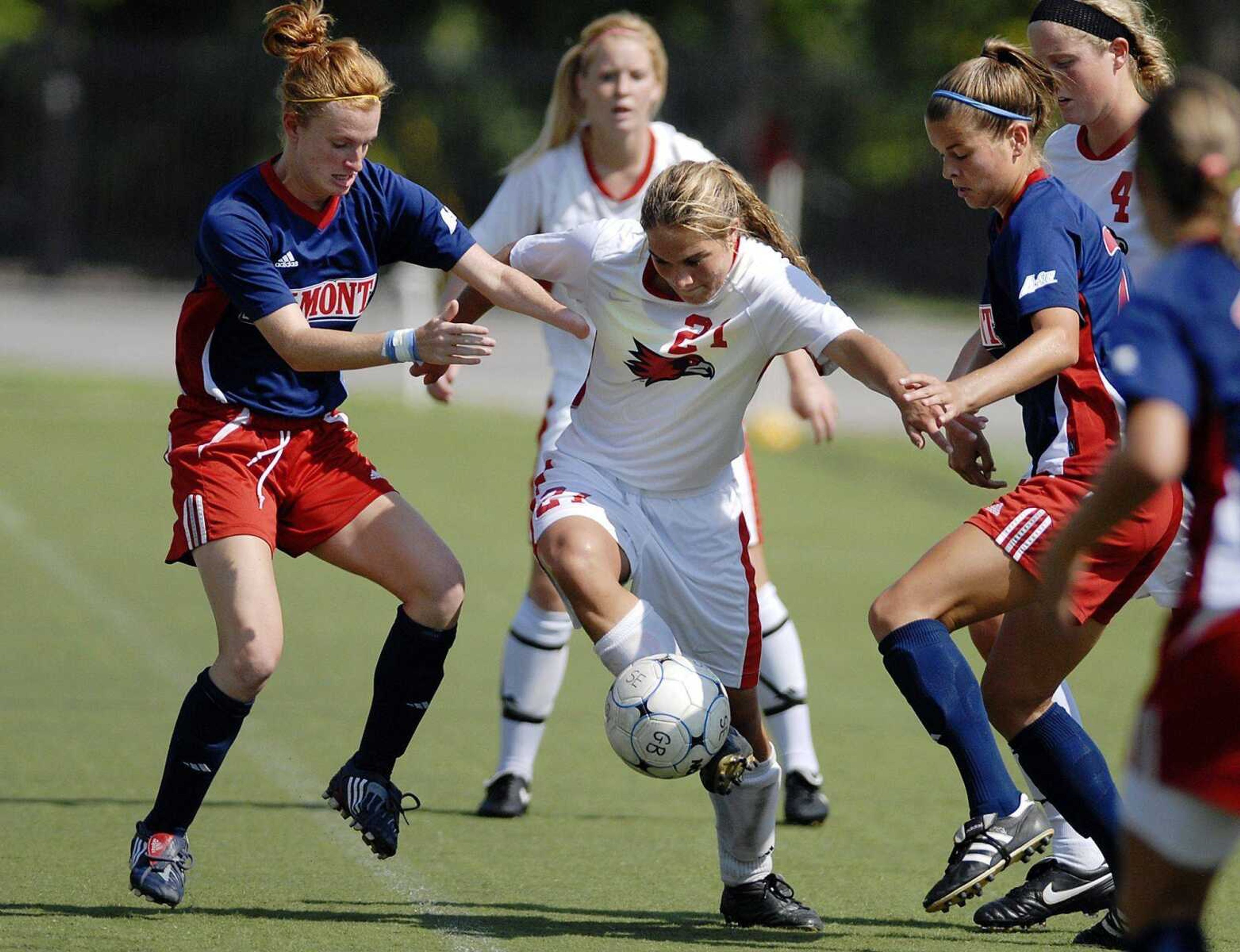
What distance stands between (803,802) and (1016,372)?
209 cm

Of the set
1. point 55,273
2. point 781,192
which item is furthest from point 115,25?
point 781,192

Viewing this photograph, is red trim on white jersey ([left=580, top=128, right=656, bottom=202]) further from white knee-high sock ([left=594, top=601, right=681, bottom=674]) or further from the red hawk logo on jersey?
white knee-high sock ([left=594, top=601, right=681, bottom=674])

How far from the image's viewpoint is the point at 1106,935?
4.17 m

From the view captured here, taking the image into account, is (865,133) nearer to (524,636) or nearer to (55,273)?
(55,273)

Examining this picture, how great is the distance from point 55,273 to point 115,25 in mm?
6776

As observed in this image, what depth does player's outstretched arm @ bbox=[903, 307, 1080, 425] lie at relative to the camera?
3861mm

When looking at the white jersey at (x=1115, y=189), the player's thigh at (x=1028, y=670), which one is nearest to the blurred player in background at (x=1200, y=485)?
the player's thigh at (x=1028, y=670)

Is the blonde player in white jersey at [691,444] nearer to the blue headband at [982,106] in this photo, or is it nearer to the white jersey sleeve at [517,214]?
the blue headband at [982,106]

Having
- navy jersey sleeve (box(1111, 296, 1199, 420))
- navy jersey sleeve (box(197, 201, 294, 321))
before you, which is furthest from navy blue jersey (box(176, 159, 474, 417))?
navy jersey sleeve (box(1111, 296, 1199, 420))

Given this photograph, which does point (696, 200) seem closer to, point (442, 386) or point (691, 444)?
point (691, 444)

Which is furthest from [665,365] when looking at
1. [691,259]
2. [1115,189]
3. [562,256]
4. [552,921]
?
Result: [552,921]

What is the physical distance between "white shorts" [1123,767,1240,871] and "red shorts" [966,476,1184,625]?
4.64 ft

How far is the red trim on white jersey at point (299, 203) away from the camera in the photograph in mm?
4426

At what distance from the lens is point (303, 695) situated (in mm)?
6973
